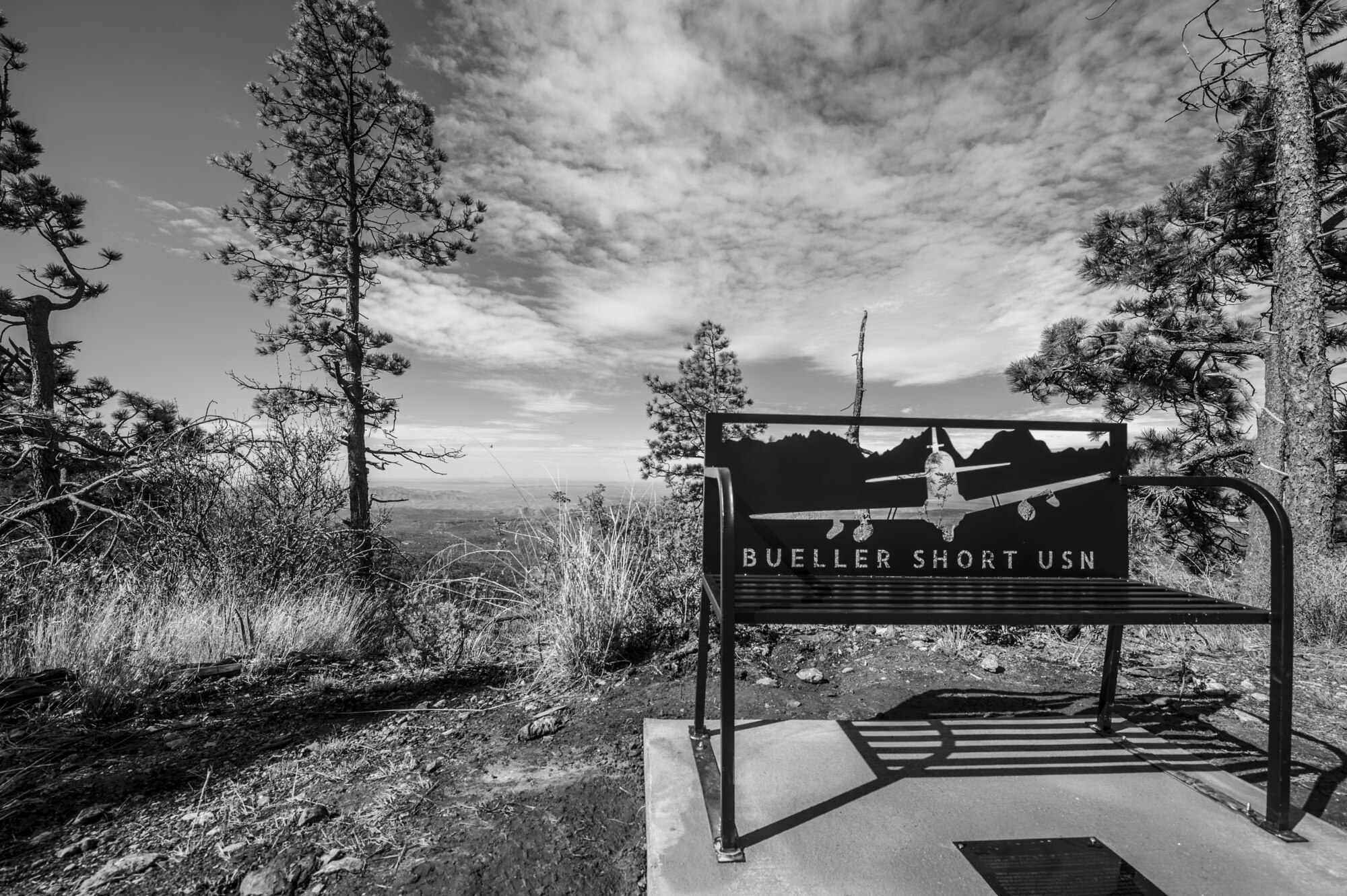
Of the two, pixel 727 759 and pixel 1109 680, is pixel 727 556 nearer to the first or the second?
pixel 727 759

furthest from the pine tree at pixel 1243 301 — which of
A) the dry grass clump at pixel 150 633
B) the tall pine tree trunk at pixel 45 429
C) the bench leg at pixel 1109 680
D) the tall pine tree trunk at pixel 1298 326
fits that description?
the tall pine tree trunk at pixel 45 429

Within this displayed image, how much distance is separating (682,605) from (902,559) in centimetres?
212

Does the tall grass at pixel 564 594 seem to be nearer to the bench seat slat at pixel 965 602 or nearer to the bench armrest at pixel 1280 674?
the bench seat slat at pixel 965 602

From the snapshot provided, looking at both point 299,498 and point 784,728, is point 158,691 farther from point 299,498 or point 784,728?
point 784,728

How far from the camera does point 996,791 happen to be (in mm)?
2066

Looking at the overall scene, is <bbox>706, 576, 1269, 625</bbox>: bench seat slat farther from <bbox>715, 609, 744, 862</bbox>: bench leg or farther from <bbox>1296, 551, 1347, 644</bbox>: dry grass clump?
<bbox>1296, 551, 1347, 644</bbox>: dry grass clump

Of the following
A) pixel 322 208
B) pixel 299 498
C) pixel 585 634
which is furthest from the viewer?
pixel 322 208

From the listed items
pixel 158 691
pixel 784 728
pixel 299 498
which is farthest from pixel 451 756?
pixel 299 498

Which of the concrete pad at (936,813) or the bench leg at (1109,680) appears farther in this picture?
the bench leg at (1109,680)

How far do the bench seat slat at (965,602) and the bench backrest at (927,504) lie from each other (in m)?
0.08

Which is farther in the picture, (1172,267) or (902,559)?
(1172,267)

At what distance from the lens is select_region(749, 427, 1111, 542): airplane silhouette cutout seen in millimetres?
2416

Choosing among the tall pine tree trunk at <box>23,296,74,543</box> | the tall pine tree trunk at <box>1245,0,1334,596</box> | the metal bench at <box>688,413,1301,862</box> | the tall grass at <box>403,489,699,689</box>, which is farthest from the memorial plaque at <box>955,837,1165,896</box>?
the tall pine tree trunk at <box>1245,0,1334,596</box>

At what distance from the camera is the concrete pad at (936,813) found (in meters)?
1.61
